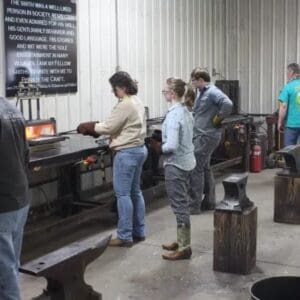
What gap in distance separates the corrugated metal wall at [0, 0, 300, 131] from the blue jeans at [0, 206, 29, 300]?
255cm

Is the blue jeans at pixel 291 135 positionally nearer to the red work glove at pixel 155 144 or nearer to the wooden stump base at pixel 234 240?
the red work glove at pixel 155 144

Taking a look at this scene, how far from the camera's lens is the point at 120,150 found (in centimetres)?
446

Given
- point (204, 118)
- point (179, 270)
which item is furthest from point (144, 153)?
point (204, 118)

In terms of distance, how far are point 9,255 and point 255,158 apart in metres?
5.87

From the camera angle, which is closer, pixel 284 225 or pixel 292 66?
pixel 284 225

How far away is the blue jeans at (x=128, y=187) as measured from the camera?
4.46m

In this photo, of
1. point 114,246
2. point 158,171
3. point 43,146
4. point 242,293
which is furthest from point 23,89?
point 242,293

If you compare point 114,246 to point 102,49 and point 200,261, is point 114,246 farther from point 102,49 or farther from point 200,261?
point 102,49

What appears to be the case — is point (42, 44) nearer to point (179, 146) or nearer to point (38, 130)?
point (38, 130)

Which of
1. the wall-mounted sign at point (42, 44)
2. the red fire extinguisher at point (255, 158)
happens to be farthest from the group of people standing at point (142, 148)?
the red fire extinguisher at point (255, 158)

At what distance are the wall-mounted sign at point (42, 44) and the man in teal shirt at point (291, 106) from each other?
8.95ft

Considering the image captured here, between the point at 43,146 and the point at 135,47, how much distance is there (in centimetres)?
262

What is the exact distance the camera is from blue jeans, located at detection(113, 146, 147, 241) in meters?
4.46

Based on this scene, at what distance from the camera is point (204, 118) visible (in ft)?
18.1
